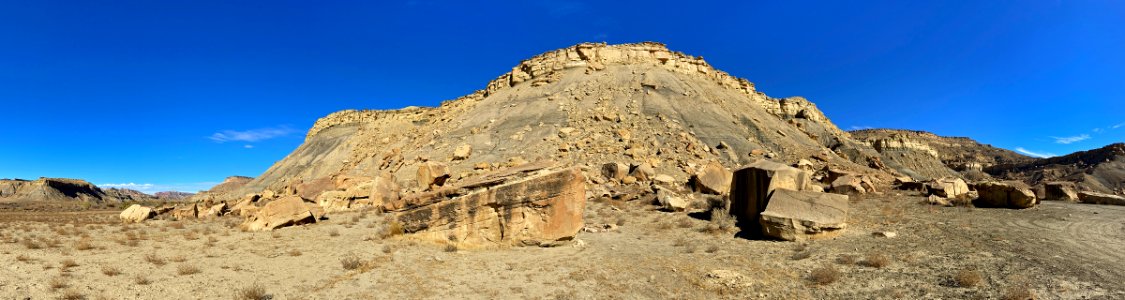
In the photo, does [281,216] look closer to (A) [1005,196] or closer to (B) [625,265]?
(B) [625,265]

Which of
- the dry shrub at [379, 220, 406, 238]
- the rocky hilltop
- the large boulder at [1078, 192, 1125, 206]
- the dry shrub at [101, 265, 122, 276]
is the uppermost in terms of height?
the rocky hilltop

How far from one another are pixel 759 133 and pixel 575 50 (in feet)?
75.4

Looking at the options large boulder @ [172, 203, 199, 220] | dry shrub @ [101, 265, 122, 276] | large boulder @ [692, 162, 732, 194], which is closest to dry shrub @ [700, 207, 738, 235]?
large boulder @ [692, 162, 732, 194]

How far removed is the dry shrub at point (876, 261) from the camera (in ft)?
27.6

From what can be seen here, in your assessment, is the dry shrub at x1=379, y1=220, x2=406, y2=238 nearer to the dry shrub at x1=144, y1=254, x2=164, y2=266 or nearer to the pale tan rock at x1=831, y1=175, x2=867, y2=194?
the dry shrub at x1=144, y1=254, x2=164, y2=266

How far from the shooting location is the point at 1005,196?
50.8 ft

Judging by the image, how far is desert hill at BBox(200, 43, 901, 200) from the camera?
1273 inches

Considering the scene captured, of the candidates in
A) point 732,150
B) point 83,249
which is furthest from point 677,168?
point 83,249

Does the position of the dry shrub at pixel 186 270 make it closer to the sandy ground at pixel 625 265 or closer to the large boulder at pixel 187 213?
the sandy ground at pixel 625 265

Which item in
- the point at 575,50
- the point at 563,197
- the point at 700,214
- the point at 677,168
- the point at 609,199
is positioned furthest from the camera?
the point at 575,50

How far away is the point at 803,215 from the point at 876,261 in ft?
10.6

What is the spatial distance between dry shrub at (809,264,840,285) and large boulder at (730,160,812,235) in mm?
4693

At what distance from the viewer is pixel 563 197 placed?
11828mm

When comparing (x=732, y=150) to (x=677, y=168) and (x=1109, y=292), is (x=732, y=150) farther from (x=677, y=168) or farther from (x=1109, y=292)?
(x=1109, y=292)
